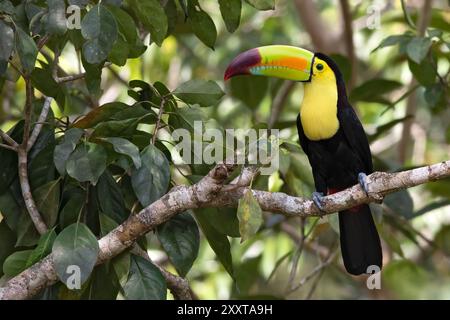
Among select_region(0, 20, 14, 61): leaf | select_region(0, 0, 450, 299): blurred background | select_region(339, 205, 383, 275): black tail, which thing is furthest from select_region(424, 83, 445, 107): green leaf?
select_region(0, 20, 14, 61): leaf

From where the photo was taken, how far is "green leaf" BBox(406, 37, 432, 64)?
360 centimetres

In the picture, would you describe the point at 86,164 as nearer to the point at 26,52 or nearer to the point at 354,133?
the point at 26,52

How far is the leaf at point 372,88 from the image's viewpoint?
4367 millimetres

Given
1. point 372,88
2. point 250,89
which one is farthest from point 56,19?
point 372,88

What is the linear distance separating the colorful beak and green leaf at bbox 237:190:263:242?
109 cm

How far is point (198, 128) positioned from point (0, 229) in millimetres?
805

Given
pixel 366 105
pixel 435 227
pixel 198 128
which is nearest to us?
pixel 198 128

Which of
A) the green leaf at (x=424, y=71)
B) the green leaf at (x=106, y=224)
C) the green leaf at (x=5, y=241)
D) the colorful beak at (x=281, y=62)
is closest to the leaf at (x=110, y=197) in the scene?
the green leaf at (x=106, y=224)

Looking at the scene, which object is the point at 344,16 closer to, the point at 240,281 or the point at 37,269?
the point at 240,281

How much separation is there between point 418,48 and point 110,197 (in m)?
1.53

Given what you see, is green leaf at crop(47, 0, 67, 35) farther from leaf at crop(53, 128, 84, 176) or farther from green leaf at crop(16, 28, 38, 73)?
leaf at crop(53, 128, 84, 176)

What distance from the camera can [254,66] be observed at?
3682 mm

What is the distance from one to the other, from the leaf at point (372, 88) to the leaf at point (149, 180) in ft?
6.13
